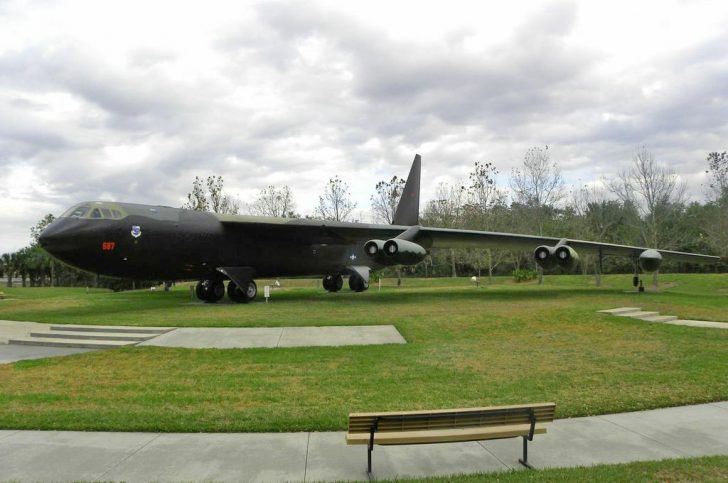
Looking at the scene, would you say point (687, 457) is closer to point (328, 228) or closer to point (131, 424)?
point (131, 424)

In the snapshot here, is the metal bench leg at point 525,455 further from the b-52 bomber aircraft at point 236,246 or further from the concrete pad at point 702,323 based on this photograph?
the b-52 bomber aircraft at point 236,246

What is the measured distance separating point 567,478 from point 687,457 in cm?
159

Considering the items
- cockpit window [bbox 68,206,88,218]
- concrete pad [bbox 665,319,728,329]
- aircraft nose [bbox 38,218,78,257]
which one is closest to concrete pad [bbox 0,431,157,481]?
aircraft nose [bbox 38,218,78,257]

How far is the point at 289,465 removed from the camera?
16.4 ft

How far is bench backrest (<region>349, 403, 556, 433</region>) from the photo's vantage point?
4766 mm

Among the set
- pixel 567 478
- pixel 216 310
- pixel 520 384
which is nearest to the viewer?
pixel 567 478

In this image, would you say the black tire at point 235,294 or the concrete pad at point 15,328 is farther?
the black tire at point 235,294

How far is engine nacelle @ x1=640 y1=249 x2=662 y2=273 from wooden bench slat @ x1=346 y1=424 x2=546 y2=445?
24486 mm

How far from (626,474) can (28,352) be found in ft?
40.6

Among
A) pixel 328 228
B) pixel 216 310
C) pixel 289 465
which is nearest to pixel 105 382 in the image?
pixel 289 465

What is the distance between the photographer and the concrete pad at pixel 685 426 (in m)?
5.59

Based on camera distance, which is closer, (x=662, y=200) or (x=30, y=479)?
(x=30, y=479)

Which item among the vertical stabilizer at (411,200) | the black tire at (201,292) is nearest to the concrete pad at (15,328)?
the black tire at (201,292)

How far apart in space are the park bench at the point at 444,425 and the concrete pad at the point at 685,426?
1811mm
